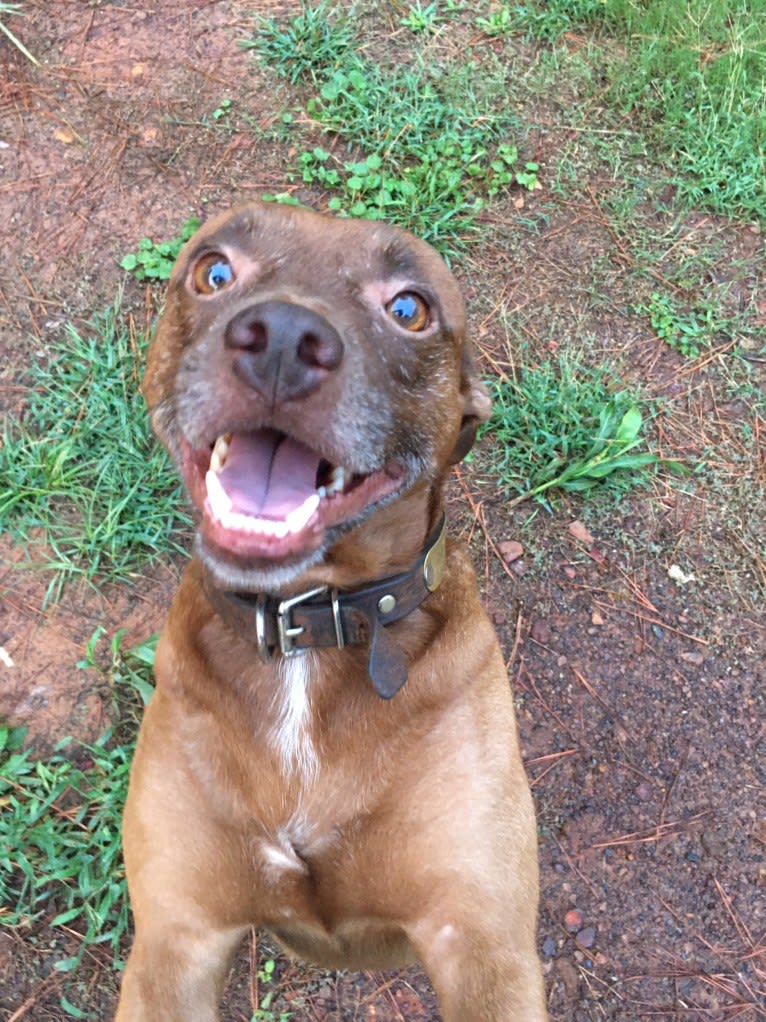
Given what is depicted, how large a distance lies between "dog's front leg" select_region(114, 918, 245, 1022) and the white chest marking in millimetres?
615

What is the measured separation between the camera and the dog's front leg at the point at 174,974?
Answer: 2684 mm

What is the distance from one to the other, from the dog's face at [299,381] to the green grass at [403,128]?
5.76ft

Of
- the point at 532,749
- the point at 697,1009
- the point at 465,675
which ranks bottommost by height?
the point at 697,1009

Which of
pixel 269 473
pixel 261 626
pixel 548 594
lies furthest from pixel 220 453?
pixel 548 594

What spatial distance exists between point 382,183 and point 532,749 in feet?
9.18

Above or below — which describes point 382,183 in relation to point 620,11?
below

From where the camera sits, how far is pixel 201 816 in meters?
2.77

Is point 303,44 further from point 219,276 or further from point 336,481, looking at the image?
point 336,481

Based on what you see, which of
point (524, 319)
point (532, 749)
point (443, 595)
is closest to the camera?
point (443, 595)

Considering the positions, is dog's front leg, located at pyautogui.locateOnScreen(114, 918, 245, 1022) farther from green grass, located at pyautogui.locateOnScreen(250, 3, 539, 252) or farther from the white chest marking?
green grass, located at pyautogui.locateOnScreen(250, 3, 539, 252)

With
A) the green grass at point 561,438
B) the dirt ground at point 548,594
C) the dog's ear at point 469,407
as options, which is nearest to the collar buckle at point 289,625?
the dog's ear at point 469,407

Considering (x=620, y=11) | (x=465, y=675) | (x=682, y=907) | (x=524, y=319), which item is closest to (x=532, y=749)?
(x=682, y=907)

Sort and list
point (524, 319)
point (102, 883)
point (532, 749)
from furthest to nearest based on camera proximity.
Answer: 1. point (524, 319)
2. point (532, 749)
3. point (102, 883)

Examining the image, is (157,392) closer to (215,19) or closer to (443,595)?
(443,595)
